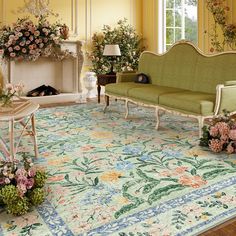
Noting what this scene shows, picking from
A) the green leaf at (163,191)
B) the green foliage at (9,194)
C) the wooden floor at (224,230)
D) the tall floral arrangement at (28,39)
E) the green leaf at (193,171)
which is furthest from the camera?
the tall floral arrangement at (28,39)

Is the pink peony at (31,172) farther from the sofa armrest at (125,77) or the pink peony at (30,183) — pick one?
the sofa armrest at (125,77)

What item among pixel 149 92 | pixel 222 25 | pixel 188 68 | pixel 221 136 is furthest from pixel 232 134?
pixel 222 25

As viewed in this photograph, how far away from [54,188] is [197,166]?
137 centimetres

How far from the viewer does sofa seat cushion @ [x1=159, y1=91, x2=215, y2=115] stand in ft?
13.2

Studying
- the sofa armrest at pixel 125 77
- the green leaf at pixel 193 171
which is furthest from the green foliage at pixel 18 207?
the sofa armrest at pixel 125 77

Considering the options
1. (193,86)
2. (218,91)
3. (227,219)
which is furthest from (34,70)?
(227,219)

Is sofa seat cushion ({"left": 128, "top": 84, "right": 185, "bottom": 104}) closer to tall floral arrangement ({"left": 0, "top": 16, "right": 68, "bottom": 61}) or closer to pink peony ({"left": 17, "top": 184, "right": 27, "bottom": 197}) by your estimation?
tall floral arrangement ({"left": 0, "top": 16, "right": 68, "bottom": 61})

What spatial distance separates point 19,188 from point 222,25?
5.56 meters

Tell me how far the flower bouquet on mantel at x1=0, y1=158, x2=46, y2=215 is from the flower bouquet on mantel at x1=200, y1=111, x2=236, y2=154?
197 cm

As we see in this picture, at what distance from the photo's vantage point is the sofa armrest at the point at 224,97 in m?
4.02

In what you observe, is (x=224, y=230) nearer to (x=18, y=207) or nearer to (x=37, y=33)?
(x=18, y=207)

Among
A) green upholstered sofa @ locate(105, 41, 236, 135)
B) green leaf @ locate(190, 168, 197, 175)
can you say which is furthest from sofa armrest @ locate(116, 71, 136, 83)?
green leaf @ locate(190, 168, 197, 175)

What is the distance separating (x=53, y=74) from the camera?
24.0 feet

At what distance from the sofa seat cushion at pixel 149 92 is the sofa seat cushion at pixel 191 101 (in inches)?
5.4
